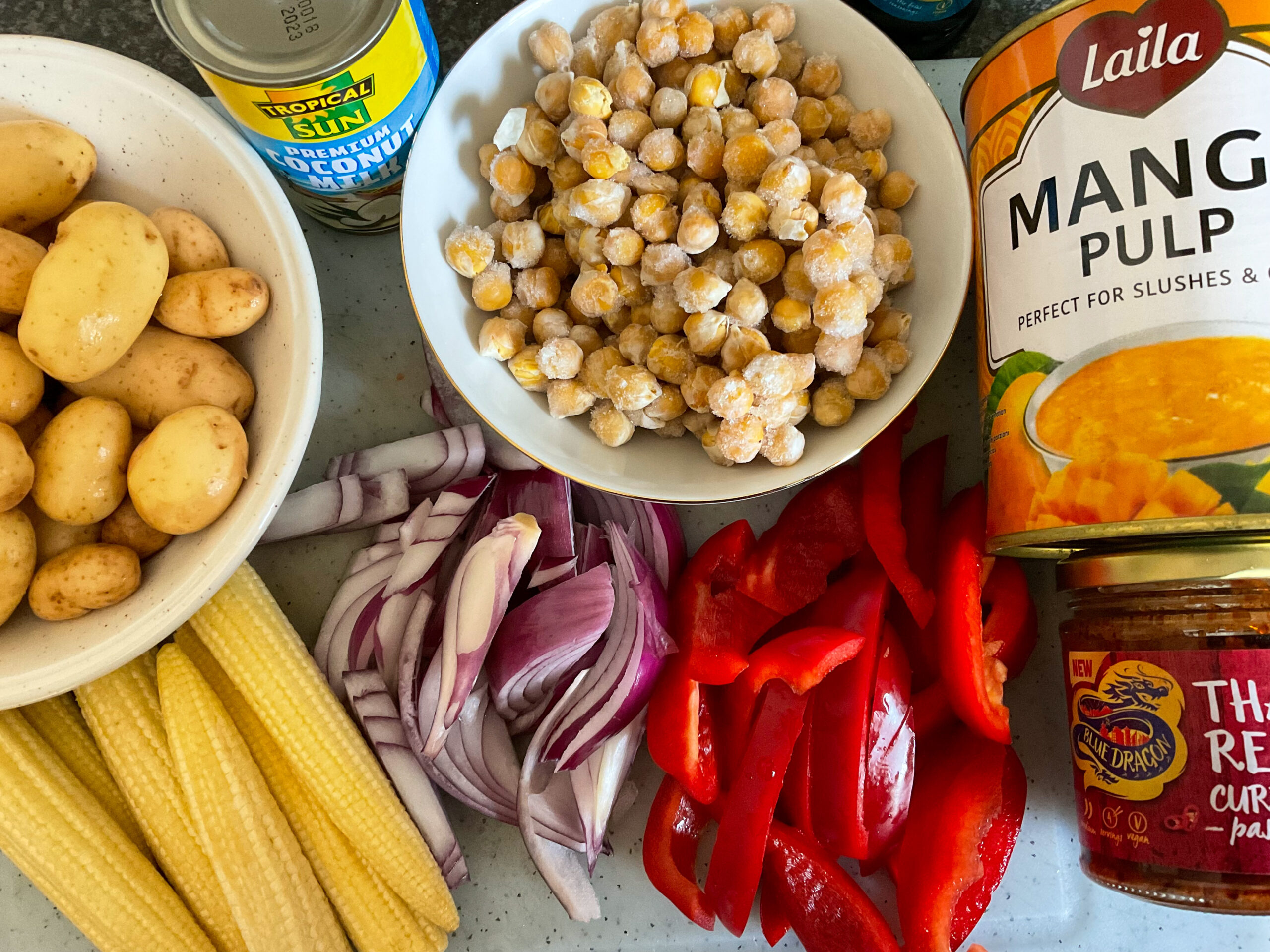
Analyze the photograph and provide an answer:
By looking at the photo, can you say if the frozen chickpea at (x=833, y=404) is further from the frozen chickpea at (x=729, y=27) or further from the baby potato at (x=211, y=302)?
the baby potato at (x=211, y=302)

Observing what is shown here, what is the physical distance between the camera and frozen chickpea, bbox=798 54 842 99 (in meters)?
0.97

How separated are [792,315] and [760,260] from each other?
0.21 ft

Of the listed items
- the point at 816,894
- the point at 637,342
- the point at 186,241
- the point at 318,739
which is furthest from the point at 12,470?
the point at 816,894

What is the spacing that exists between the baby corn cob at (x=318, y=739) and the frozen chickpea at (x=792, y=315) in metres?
0.64

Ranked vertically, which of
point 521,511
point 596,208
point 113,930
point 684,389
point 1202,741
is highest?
point 596,208

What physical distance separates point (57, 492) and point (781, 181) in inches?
30.4

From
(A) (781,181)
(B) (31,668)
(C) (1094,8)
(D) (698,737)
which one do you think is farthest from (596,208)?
(B) (31,668)

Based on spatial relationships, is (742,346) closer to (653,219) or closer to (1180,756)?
(653,219)

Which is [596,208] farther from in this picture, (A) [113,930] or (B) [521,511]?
(A) [113,930]

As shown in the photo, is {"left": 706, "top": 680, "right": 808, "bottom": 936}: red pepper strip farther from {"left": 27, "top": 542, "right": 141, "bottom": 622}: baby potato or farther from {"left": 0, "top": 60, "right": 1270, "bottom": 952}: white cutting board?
{"left": 27, "top": 542, "right": 141, "bottom": 622}: baby potato

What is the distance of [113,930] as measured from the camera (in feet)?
3.06

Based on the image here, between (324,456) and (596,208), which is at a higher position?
(596,208)

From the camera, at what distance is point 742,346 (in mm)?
881

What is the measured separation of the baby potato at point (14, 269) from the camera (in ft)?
2.87
